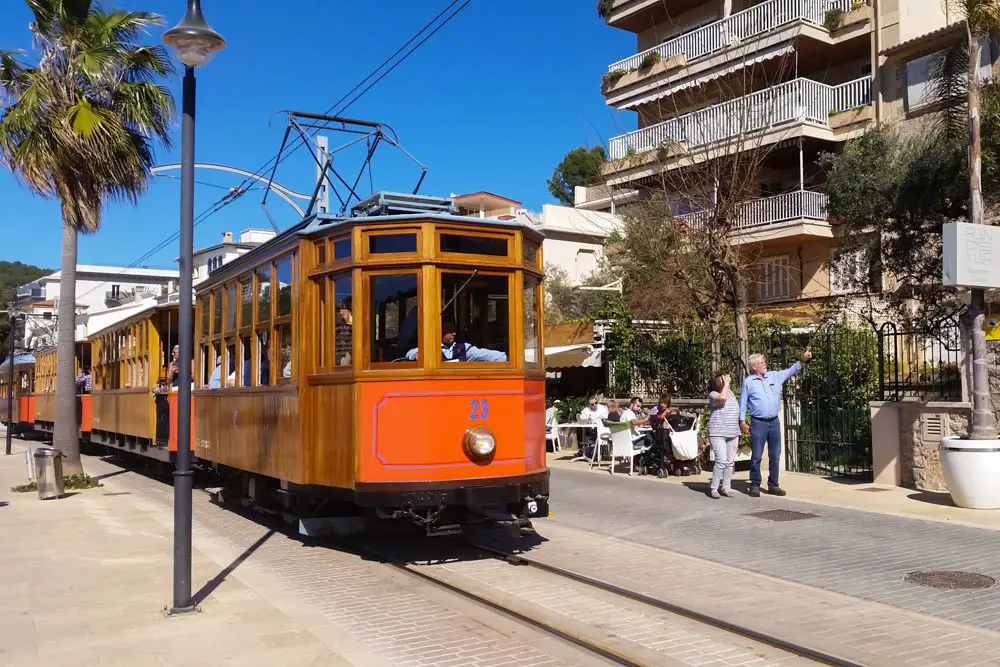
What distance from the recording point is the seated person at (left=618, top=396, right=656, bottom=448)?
51.8ft

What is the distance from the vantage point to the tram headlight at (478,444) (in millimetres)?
8227

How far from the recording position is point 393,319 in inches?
332

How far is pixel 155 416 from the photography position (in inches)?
622

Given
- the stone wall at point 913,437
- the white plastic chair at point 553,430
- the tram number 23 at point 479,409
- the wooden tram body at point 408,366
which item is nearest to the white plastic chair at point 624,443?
the stone wall at point 913,437

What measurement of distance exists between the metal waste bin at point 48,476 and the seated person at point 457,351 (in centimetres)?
827

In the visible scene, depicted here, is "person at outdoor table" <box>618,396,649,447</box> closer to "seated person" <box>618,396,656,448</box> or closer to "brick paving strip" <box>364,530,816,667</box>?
"seated person" <box>618,396,656,448</box>

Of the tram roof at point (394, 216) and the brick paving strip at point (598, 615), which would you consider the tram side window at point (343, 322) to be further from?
the brick paving strip at point (598, 615)

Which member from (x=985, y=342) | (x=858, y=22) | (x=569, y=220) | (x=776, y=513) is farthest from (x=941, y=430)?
(x=569, y=220)

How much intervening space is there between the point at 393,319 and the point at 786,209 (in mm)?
19347

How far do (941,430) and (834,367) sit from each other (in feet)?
9.04

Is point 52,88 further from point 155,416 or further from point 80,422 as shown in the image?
point 80,422

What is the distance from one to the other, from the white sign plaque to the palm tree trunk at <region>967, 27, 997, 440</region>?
1.03 ft

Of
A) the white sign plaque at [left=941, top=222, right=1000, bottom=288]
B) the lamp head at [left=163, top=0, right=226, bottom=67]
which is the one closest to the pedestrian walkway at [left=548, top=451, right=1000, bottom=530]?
the white sign plaque at [left=941, top=222, right=1000, bottom=288]

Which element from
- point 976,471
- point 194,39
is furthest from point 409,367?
point 976,471
